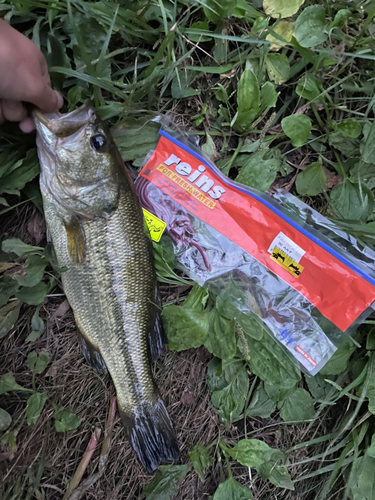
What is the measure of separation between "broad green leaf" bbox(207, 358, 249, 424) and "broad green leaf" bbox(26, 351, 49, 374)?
2.99 feet

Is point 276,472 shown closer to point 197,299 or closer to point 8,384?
point 197,299

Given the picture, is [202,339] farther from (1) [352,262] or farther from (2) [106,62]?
(2) [106,62]

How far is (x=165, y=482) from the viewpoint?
1.74m

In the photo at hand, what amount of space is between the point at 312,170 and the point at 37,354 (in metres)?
1.87

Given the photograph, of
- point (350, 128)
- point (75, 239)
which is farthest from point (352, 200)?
point (75, 239)

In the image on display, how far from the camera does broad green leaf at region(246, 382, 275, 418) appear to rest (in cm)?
183

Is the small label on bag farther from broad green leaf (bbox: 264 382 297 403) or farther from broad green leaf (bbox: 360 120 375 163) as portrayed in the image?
broad green leaf (bbox: 264 382 297 403)

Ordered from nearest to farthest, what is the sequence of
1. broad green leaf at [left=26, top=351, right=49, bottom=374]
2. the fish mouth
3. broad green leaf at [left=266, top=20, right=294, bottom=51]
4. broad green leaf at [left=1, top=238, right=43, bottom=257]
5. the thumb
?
the thumb → the fish mouth → broad green leaf at [left=1, top=238, right=43, bottom=257] → broad green leaf at [left=26, top=351, right=49, bottom=374] → broad green leaf at [left=266, top=20, right=294, bottom=51]

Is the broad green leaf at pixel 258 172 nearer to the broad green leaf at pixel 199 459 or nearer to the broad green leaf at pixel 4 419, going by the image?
the broad green leaf at pixel 199 459

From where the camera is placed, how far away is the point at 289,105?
6.23ft

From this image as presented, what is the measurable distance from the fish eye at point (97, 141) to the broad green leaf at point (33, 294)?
2.55 ft

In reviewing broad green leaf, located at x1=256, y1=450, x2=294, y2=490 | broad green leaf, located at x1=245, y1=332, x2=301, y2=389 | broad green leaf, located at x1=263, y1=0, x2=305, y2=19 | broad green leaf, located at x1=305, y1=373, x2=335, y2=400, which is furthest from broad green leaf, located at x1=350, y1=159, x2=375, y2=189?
broad green leaf, located at x1=256, y1=450, x2=294, y2=490

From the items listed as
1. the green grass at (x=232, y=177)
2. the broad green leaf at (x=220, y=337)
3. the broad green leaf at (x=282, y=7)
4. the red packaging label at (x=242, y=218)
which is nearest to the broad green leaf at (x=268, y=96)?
the green grass at (x=232, y=177)

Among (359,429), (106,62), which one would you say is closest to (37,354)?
(106,62)
